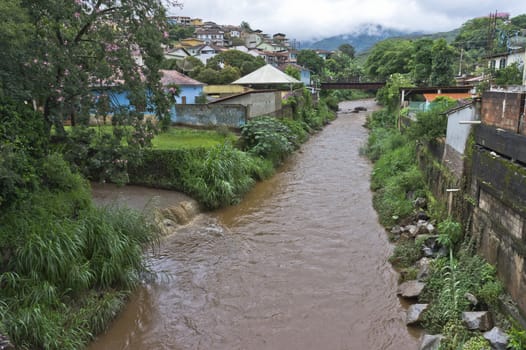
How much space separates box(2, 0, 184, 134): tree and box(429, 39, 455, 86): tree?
29691mm

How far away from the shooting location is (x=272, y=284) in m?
9.43

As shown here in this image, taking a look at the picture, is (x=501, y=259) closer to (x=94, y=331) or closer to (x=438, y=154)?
(x=438, y=154)

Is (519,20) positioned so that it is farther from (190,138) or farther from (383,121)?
(190,138)

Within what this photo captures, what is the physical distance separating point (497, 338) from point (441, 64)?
3171 cm

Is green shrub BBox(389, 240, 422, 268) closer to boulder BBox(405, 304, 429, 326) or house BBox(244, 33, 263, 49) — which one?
boulder BBox(405, 304, 429, 326)

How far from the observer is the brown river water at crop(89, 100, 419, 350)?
762 cm

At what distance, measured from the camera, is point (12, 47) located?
299 inches

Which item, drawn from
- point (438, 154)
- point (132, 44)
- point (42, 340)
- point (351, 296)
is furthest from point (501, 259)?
point (132, 44)

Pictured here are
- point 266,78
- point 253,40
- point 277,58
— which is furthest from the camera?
point 253,40

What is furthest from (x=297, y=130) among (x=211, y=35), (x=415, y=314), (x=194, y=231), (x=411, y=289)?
(x=211, y=35)

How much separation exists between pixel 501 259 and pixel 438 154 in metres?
5.67

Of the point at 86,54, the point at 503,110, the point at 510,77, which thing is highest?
the point at 86,54

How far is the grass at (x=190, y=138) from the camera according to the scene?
1585 cm

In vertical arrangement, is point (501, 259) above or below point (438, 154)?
below
